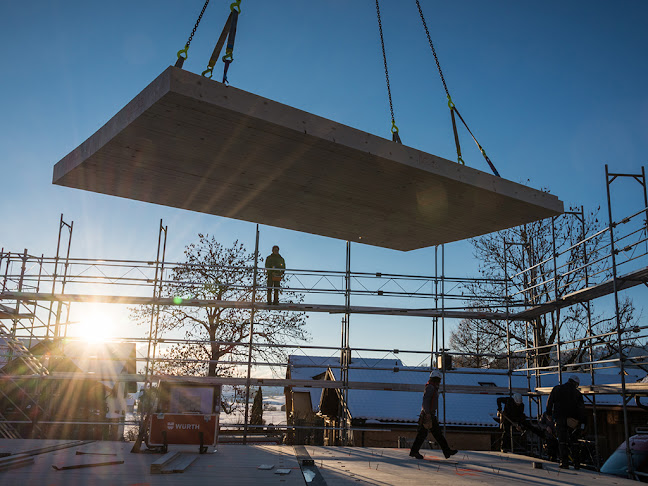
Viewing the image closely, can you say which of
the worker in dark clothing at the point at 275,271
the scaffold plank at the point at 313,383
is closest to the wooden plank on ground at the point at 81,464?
the scaffold plank at the point at 313,383

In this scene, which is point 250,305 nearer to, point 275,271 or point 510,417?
point 275,271

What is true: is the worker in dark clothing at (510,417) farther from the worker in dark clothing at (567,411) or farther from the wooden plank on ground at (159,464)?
the wooden plank on ground at (159,464)

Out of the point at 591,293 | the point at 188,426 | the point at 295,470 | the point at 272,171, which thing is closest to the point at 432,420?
the point at 295,470

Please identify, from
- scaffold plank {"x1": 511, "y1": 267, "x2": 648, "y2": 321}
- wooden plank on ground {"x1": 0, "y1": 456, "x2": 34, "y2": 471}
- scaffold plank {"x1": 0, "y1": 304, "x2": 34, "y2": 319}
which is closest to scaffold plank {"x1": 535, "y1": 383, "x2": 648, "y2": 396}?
scaffold plank {"x1": 511, "y1": 267, "x2": 648, "y2": 321}

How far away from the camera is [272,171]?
27.1ft

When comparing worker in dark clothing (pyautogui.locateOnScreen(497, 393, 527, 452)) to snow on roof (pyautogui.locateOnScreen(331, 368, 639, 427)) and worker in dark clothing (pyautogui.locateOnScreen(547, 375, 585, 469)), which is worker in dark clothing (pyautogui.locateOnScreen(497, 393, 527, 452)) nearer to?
worker in dark clothing (pyautogui.locateOnScreen(547, 375, 585, 469))

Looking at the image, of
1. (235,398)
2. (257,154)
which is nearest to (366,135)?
(257,154)

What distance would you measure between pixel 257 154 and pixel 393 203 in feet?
9.37

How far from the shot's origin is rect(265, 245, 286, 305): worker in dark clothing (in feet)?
49.7

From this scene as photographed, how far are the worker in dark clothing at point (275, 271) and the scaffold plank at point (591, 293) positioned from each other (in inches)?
252

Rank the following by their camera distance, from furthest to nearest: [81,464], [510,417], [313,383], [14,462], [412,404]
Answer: [412,404] → [313,383] → [510,417] → [81,464] → [14,462]

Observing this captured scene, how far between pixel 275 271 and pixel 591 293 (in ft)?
25.0

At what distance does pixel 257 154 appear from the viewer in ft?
25.0

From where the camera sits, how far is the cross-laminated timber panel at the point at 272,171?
21.5ft
